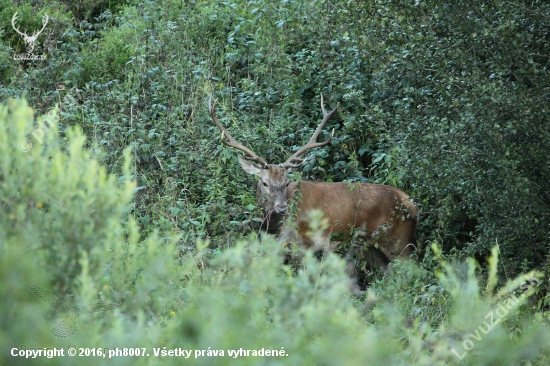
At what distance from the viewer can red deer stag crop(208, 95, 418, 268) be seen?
340 inches

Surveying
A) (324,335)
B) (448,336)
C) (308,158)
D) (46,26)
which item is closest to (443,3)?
(308,158)

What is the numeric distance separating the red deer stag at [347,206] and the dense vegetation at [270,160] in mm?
242

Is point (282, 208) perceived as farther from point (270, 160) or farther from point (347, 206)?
point (270, 160)

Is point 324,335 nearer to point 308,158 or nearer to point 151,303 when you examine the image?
point 151,303

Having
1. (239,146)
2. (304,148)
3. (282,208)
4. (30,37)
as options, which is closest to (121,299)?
(282,208)

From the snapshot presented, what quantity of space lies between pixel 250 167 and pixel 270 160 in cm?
73

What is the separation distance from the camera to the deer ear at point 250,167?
888 cm

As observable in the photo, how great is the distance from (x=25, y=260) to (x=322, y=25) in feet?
28.6

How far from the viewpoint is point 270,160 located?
9.62 metres

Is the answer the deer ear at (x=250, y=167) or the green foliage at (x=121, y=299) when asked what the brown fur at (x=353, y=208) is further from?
the green foliage at (x=121, y=299)

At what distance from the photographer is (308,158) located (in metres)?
8.99

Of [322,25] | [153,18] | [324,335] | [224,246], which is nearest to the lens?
[324,335]

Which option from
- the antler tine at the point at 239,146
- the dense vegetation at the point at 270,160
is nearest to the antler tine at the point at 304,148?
the antler tine at the point at 239,146

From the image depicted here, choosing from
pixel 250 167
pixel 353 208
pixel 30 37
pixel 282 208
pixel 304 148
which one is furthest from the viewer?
pixel 30 37
